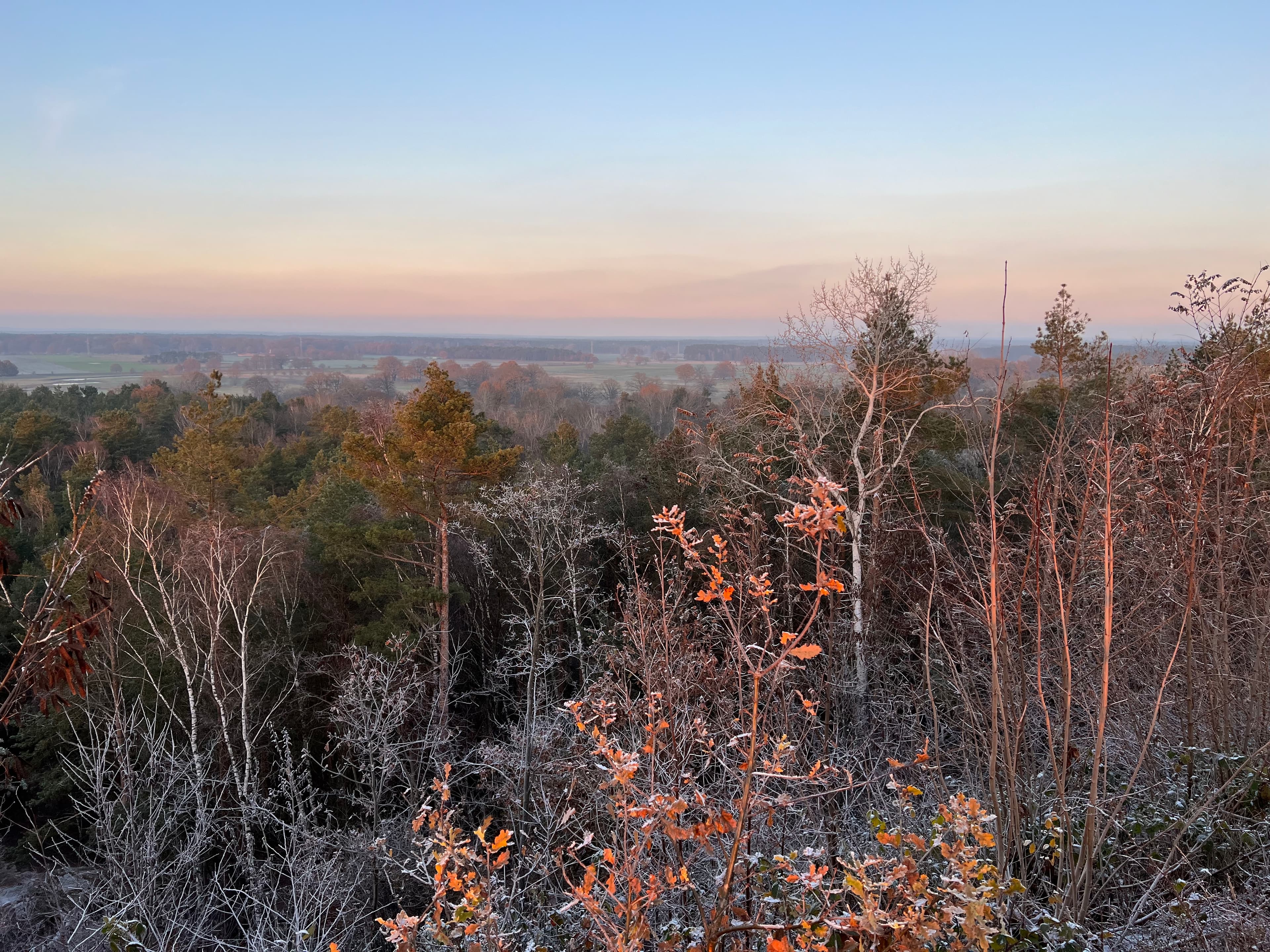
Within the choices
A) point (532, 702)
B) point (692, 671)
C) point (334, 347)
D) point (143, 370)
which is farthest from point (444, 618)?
point (334, 347)

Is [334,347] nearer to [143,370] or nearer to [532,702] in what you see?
[143,370]

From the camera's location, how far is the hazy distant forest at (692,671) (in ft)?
9.38

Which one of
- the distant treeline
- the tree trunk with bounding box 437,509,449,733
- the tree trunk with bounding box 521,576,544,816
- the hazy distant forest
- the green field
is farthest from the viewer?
the distant treeline

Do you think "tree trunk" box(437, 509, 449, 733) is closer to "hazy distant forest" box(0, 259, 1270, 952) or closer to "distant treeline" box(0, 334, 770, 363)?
"hazy distant forest" box(0, 259, 1270, 952)

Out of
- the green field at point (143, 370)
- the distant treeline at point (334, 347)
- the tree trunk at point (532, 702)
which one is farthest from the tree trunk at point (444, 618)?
the distant treeline at point (334, 347)

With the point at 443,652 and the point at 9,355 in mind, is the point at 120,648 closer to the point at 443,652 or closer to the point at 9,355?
the point at 443,652

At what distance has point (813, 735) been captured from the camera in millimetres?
9430

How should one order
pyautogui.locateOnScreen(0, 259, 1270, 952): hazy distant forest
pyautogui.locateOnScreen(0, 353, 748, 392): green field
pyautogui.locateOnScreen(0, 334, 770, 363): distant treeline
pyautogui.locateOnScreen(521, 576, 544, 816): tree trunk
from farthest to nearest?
pyautogui.locateOnScreen(0, 334, 770, 363): distant treeline < pyautogui.locateOnScreen(0, 353, 748, 392): green field < pyautogui.locateOnScreen(521, 576, 544, 816): tree trunk < pyautogui.locateOnScreen(0, 259, 1270, 952): hazy distant forest

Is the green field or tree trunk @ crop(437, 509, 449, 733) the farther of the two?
the green field

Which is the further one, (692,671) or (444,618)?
(444,618)

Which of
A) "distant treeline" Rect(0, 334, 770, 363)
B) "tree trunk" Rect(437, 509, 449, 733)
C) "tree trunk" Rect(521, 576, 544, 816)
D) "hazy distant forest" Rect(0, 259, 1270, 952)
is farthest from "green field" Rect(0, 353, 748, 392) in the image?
"tree trunk" Rect(521, 576, 544, 816)

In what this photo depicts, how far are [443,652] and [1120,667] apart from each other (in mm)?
11973

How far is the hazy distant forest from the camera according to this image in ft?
9.38

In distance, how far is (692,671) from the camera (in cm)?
849
